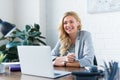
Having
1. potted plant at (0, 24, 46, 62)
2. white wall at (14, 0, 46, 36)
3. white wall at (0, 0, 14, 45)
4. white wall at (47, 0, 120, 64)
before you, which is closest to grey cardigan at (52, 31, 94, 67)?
white wall at (47, 0, 120, 64)

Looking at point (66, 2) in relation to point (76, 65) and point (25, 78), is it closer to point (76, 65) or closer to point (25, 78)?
point (76, 65)

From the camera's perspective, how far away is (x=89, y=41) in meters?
2.25

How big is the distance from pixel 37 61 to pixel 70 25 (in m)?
1.04

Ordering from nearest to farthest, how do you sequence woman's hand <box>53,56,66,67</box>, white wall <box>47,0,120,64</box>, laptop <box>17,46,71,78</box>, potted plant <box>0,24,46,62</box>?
laptop <box>17,46,71,78</box> < woman's hand <box>53,56,66,67</box> < white wall <box>47,0,120,64</box> < potted plant <box>0,24,46,62</box>

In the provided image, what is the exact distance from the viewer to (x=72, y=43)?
2.39 metres

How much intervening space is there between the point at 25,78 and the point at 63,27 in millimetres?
1155

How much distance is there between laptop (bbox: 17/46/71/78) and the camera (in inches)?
54.3

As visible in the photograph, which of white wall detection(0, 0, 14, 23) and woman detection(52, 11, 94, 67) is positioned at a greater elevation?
white wall detection(0, 0, 14, 23)

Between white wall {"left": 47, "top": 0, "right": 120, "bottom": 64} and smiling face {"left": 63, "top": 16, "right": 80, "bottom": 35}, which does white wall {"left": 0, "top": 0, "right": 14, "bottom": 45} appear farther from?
smiling face {"left": 63, "top": 16, "right": 80, "bottom": 35}

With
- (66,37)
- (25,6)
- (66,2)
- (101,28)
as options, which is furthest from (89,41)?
(25,6)

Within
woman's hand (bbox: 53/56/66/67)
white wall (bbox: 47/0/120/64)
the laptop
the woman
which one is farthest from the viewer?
white wall (bbox: 47/0/120/64)

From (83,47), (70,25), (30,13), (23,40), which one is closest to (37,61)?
(83,47)

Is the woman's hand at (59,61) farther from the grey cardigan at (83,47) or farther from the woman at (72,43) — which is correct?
the grey cardigan at (83,47)

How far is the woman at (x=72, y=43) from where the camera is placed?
83.8 inches
